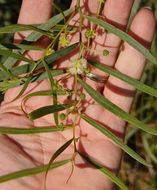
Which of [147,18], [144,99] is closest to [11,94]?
[147,18]

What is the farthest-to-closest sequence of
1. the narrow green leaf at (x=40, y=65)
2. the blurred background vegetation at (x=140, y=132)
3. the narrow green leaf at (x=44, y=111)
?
the blurred background vegetation at (x=140, y=132), the narrow green leaf at (x=40, y=65), the narrow green leaf at (x=44, y=111)

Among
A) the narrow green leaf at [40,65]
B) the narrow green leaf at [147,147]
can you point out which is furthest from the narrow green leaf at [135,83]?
the narrow green leaf at [147,147]

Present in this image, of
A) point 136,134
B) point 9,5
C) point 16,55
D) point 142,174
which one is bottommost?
point 142,174

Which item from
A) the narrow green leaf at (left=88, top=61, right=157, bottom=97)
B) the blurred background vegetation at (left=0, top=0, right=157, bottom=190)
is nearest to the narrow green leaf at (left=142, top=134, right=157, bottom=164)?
the blurred background vegetation at (left=0, top=0, right=157, bottom=190)

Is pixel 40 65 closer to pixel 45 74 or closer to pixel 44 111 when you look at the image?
pixel 45 74

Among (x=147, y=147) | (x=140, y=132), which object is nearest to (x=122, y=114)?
(x=147, y=147)

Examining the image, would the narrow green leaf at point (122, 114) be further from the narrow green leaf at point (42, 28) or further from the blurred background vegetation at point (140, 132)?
the blurred background vegetation at point (140, 132)

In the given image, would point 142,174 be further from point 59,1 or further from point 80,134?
point 80,134

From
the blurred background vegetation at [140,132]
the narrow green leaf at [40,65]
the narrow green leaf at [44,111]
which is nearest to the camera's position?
the narrow green leaf at [44,111]
